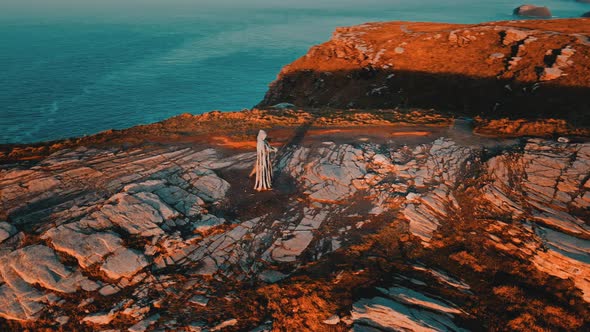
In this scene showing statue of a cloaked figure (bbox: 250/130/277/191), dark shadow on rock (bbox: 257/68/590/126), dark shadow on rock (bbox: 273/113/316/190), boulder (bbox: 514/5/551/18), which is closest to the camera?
statue of a cloaked figure (bbox: 250/130/277/191)

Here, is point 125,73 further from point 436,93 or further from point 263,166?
A: point 263,166

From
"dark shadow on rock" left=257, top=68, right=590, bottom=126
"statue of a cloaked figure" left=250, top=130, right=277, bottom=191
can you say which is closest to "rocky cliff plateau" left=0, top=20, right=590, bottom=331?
"statue of a cloaked figure" left=250, top=130, right=277, bottom=191

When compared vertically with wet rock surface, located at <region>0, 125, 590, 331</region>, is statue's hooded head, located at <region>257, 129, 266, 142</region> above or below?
above

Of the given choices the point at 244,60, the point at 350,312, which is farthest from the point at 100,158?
the point at 244,60

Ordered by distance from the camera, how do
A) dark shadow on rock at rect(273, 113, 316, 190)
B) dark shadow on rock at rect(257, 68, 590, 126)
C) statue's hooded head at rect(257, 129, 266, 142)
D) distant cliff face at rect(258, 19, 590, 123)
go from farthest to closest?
1. distant cliff face at rect(258, 19, 590, 123)
2. dark shadow on rock at rect(257, 68, 590, 126)
3. dark shadow on rock at rect(273, 113, 316, 190)
4. statue's hooded head at rect(257, 129, 266, 142)

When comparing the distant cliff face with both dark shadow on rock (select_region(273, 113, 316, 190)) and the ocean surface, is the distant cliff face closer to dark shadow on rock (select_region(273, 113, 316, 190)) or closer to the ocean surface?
dark shadow on rock (select_region(273, 113, 316, 190))

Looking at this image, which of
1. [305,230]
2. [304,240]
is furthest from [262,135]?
[304,240]

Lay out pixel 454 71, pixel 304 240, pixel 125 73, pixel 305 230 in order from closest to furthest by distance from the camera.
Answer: pixel 304 240, pixel 305 230, pixel 454 71, pixel 125 73
